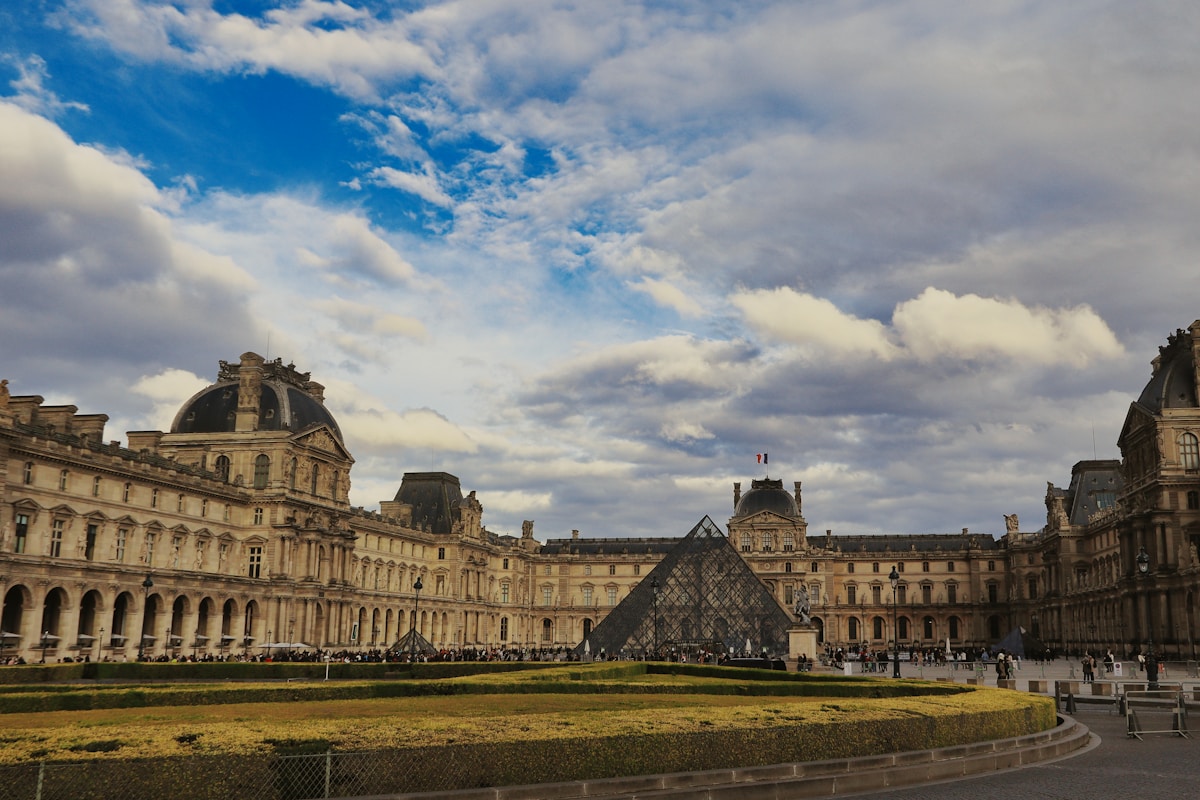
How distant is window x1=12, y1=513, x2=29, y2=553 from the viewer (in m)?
44.3

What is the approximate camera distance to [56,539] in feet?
153

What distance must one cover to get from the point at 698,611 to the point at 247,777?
159 feet

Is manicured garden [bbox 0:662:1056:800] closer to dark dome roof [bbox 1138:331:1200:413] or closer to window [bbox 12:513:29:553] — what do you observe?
window [bbox 12:513:29:553]

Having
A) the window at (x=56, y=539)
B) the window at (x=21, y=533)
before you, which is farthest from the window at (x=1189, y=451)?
the window at (x=21, y=533)

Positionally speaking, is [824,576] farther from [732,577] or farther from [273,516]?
[273,516]

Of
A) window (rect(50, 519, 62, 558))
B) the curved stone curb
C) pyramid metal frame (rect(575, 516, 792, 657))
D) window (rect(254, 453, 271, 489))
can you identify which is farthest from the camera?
window (rect(254, 453, 271, 489))

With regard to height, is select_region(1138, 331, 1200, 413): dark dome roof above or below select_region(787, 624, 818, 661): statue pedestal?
above

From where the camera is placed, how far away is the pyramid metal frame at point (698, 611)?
5425cm

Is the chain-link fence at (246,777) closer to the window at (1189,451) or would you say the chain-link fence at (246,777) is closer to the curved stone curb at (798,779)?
the curved stone curb at (798,779)

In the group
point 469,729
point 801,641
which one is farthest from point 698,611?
point 469,729

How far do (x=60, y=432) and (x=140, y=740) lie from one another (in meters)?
41.9

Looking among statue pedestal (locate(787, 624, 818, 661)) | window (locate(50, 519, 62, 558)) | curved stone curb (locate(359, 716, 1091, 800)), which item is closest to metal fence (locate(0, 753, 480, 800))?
curved stone curb (locate(359, 716, 1091, 800))

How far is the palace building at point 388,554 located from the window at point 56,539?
223 millimetres

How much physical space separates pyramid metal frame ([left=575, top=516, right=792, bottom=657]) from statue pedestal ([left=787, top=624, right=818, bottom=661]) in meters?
4.37
